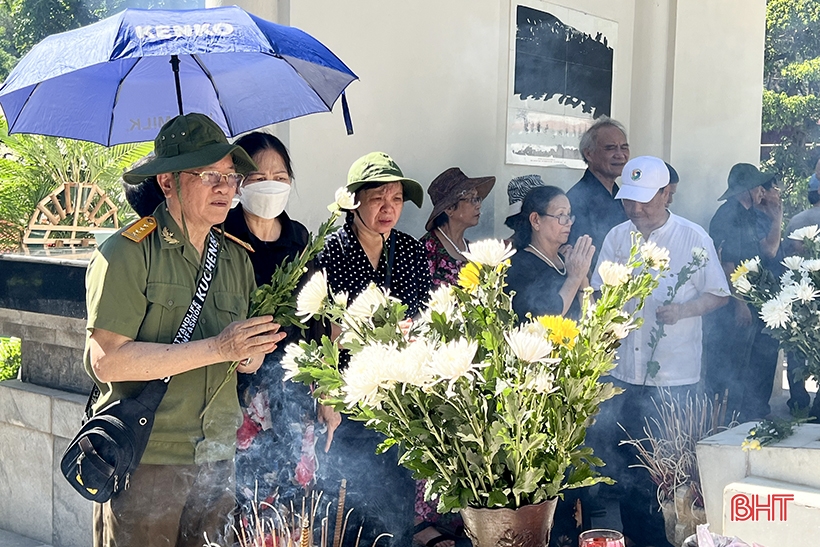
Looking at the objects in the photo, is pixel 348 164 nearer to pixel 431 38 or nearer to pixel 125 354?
pixel 431 38

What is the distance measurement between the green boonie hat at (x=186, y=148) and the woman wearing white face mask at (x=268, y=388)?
567mm

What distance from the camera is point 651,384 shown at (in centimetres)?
464

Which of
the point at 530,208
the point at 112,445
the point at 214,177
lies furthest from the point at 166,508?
the point at 530,208

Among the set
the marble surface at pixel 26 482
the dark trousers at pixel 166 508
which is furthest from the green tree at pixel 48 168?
the dark trousers at pixel 166 508

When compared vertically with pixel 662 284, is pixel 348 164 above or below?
above

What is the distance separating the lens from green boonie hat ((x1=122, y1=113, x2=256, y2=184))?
9.09 ft

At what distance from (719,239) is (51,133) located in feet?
14.5

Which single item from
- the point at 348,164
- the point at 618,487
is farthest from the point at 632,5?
the point at 618,487

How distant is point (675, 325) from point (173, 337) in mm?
2837

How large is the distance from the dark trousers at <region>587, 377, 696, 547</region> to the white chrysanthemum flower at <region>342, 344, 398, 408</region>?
3.14 metres

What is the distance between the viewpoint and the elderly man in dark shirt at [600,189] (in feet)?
18.0

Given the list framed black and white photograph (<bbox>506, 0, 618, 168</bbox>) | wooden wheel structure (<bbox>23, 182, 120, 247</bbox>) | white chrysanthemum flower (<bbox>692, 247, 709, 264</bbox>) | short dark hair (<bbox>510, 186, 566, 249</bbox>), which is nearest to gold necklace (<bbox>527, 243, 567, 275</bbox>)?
short dark hair (<bbox>510, 186, 566, 249</bbox>)

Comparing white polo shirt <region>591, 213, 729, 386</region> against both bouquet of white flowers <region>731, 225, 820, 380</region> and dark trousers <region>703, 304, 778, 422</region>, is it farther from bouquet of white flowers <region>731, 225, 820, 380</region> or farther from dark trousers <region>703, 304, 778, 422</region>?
bouquet of white flowers <region>731, 225, 820, 380</region>

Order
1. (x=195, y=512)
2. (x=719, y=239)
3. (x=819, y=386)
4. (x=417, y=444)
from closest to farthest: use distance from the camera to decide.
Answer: (x=417, y=444) → (x=195, y=512) → (x=819, y=386) → (x=719, y=239)
